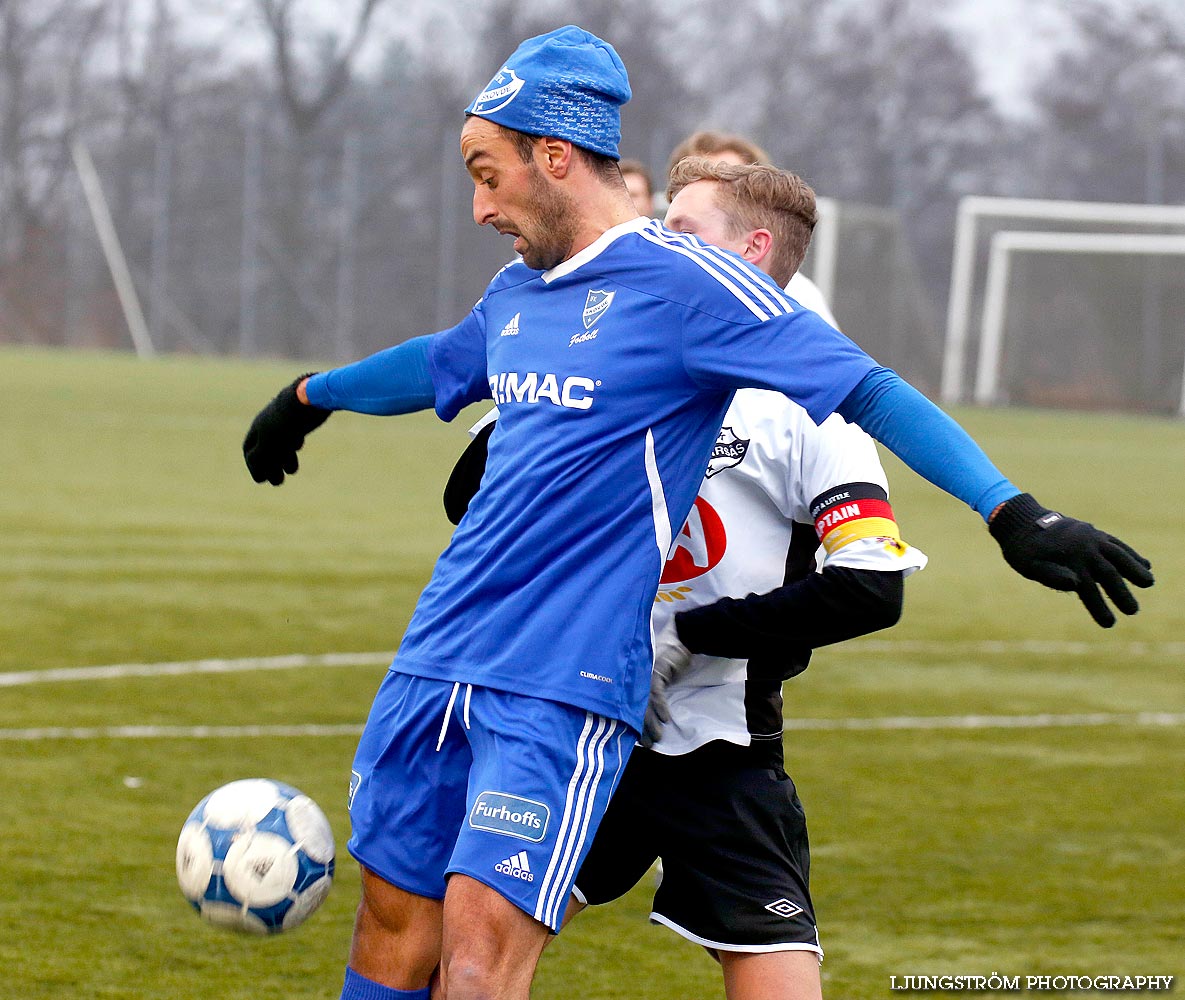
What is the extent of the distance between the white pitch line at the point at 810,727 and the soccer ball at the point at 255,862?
329 centimetres

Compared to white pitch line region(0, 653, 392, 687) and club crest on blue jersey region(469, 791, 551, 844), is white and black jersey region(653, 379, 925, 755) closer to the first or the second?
club crest on blue jersey region(469, 791, 551, 844)

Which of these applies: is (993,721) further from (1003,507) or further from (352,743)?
(1003,507)

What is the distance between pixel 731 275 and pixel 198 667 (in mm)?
5417

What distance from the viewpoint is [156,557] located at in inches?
438

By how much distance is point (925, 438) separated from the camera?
2.76 m

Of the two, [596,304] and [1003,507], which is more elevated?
[596,304]

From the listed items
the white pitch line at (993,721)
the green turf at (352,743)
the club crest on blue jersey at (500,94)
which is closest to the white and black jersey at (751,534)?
the club crest on blue jersey at (500,94)

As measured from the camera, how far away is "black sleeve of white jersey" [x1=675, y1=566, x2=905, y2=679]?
3.16 m

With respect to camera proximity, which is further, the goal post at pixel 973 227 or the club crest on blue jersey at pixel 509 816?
the goal post at pixel 973 227

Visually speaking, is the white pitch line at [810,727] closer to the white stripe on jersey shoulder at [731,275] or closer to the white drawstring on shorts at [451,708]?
the white drawstring on shorts at [451,708]

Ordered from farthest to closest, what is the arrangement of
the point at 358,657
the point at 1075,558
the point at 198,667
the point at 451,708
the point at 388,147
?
1. the point at 388,147
2. the point at 358,657
3. the point at 198,667
4. the point at 451,708
5. the point at 1075,558

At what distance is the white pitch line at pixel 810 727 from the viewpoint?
261 inches

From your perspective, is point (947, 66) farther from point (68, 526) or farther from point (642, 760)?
point (642, 760)

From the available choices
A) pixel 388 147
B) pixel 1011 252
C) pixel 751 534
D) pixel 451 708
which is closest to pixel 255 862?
pixel 451 708
